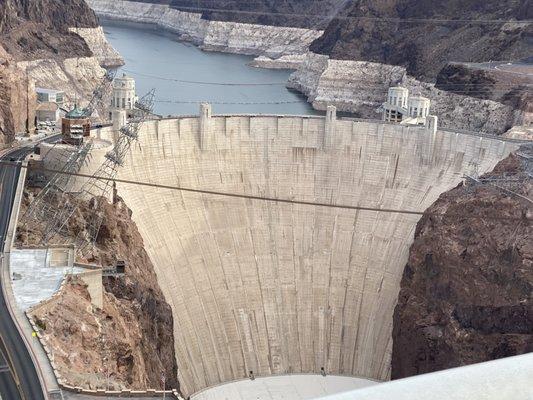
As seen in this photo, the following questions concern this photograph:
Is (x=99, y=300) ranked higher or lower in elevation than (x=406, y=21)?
lower

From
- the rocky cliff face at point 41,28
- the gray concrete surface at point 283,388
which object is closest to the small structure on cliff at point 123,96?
the gray concrete surface at point 283,388

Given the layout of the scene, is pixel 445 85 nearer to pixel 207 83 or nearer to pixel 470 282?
pixel 207 83

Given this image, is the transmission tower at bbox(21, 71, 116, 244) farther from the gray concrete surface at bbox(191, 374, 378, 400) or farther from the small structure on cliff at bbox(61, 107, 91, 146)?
the gray concrete surface at bbox(191, 374, 378, 400)

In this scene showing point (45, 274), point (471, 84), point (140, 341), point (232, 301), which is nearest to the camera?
point (45, 274)

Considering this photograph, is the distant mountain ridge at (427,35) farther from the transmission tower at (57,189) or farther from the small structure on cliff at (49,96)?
the transmission tower at (57,189)

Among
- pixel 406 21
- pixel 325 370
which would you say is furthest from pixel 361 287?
pixel 406 21

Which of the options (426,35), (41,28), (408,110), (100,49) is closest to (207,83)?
(100,49)

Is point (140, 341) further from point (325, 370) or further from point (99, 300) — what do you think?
point (325, 370)

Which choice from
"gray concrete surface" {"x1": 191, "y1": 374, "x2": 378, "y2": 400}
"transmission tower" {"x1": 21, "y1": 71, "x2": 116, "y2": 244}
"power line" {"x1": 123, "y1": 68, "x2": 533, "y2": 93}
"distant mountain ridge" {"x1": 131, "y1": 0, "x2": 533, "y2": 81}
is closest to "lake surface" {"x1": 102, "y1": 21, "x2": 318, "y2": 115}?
"power line" {"x1": 123, "y1": 68, "x2": 533, "y2": 93}
